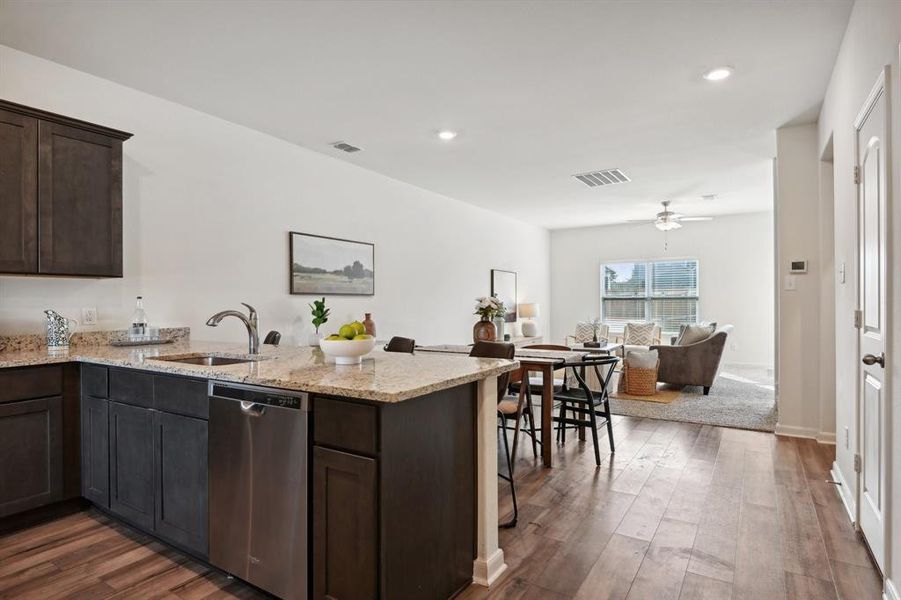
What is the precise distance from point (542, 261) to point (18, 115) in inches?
334

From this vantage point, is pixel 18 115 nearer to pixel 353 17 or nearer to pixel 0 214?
pixel 0 214

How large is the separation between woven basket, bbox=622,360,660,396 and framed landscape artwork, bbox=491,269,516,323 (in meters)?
2.57

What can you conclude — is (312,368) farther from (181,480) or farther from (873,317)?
(873,317)

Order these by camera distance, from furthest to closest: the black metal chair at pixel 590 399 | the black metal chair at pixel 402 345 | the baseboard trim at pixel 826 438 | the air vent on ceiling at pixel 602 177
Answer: the air vent on ceiling at pixel 602 177 < the baseboard trim at pixel 826 438 < the black metal chair at pixel 590 399 < the black metal chair at pixel 402 345

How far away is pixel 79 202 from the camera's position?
288cm

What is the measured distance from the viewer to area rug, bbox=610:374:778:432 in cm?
475

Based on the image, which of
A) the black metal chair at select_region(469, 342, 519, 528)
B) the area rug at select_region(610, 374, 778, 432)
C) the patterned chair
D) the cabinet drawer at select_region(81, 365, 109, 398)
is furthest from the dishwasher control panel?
the patterned chair

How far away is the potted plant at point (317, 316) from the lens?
179 inches

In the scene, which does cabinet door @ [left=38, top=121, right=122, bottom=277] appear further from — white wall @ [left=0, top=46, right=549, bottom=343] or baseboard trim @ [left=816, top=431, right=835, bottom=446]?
baseboard trim @ [left=816, top=431, right=835, bottom=446]

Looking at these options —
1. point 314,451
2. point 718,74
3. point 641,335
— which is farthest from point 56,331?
point 641,335

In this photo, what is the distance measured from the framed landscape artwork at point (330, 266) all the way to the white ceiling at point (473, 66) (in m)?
0.89

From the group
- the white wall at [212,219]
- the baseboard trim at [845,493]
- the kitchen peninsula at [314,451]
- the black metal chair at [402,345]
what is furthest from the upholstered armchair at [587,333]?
the kitchen peninsula at [314,451]

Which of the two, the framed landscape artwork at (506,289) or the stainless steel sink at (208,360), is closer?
the stainless steel sink at (208,360)

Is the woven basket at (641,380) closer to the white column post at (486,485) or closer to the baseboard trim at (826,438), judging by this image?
the baseboard trim at (826,438)
